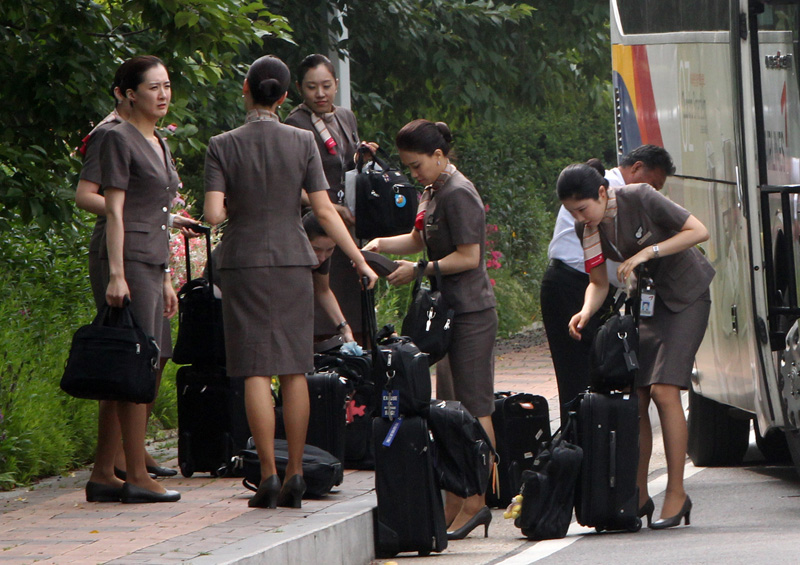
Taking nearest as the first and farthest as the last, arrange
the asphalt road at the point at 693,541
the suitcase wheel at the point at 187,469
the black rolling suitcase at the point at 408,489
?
1. the asphalt road at the point at 693,541
2. the black rolling suitcase at the point at 408,489
3. the suitcase wheel at the point at 187,469

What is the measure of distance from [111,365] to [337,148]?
222 centimetres

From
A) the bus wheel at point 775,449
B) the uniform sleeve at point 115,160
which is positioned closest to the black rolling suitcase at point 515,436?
the bus wheel at point 775,449

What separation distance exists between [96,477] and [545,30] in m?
10.9

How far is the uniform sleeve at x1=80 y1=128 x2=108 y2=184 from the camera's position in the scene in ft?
21.9

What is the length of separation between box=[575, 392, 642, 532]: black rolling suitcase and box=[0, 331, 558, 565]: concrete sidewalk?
0.93 metres

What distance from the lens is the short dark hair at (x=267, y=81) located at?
6.50 metres

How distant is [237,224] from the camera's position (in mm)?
6500

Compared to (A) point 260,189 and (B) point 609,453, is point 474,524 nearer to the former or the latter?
(B) point 609,453

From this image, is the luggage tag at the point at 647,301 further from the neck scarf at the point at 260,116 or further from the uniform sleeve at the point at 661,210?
the neck scarf at the point at 260,116

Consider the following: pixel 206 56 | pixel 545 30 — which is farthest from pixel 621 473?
pixel 545 30

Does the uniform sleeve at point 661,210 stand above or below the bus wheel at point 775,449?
above

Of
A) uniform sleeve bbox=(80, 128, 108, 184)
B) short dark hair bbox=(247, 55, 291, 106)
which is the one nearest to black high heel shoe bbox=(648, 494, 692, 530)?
short dark hair bbox=(247, 55, 291, 106)

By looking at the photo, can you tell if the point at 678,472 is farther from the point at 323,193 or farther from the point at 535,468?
the point at 323,193

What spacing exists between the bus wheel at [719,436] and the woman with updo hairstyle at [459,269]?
2.33m
